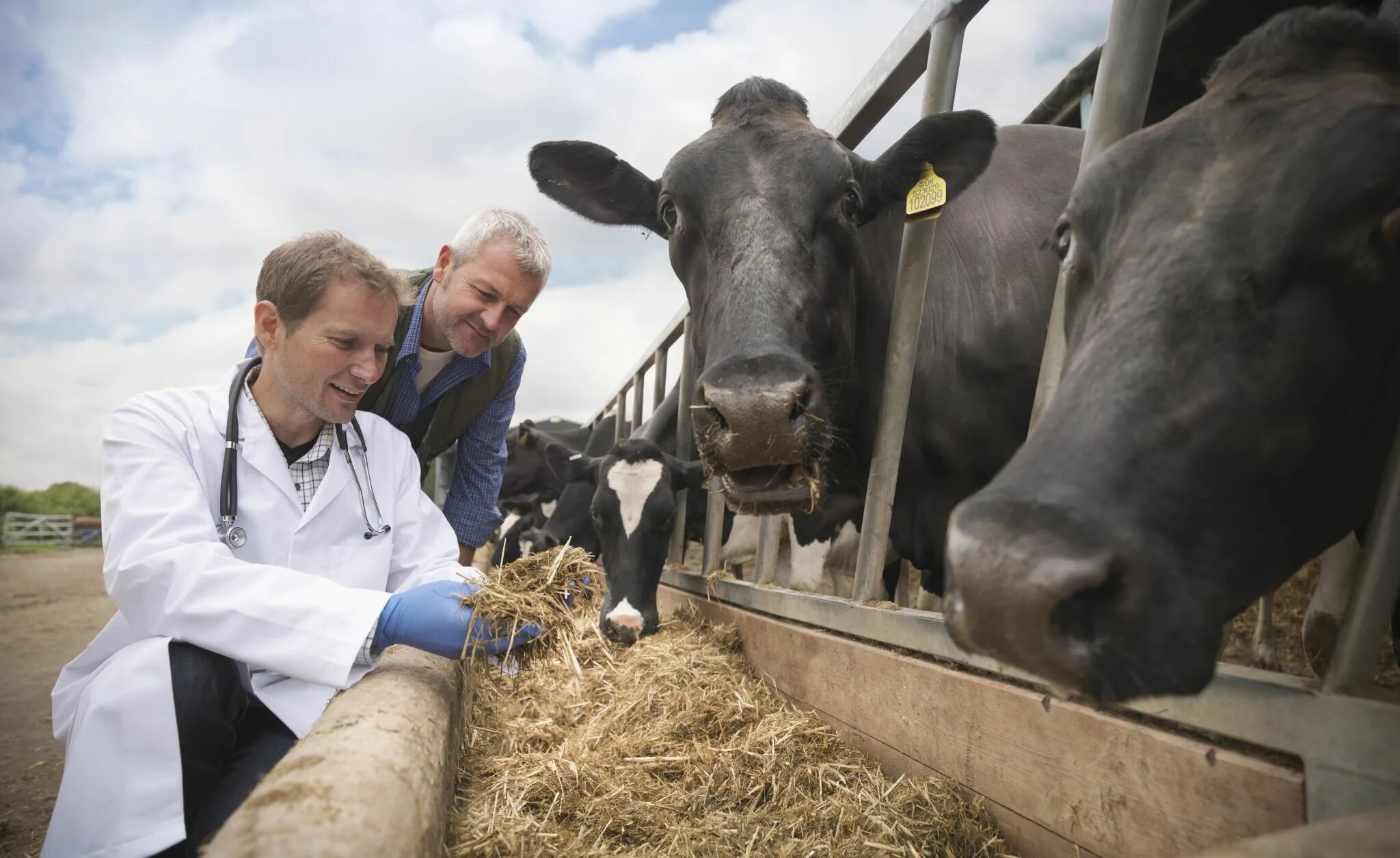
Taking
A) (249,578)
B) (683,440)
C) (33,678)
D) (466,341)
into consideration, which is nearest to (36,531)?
(33,678)

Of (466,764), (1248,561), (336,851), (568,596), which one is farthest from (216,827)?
(1248,561)

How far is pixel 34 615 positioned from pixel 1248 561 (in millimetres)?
11702

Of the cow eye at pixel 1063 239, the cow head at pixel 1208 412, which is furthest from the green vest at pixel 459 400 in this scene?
the cow head at pixel 1208 412

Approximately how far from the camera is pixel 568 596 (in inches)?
87.7

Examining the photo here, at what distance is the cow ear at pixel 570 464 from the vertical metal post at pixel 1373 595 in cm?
475

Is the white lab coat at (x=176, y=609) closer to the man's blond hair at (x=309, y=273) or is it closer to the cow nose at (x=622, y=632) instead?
the man's blond hair at (x=309, y=273)

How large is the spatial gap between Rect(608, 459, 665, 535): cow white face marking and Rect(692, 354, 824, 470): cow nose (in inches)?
106

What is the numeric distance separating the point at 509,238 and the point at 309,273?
47.6 inches

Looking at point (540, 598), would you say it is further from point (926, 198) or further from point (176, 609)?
point (926, 198)

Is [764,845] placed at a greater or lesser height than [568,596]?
lesser

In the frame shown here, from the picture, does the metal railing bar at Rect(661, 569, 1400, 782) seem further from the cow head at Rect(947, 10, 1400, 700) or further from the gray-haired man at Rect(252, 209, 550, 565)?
the gray-haired man at Rect(252, 209, 550, 565)

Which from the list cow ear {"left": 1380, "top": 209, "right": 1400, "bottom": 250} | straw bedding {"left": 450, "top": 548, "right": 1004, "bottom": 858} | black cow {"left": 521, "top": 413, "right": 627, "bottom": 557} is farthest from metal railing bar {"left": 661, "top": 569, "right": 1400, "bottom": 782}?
black cow {"left": 521, "top": 413, "right": 627, "bottom": 557}

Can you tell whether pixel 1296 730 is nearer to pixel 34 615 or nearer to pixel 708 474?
pixel 708 474

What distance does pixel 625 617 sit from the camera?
434 centimetres
